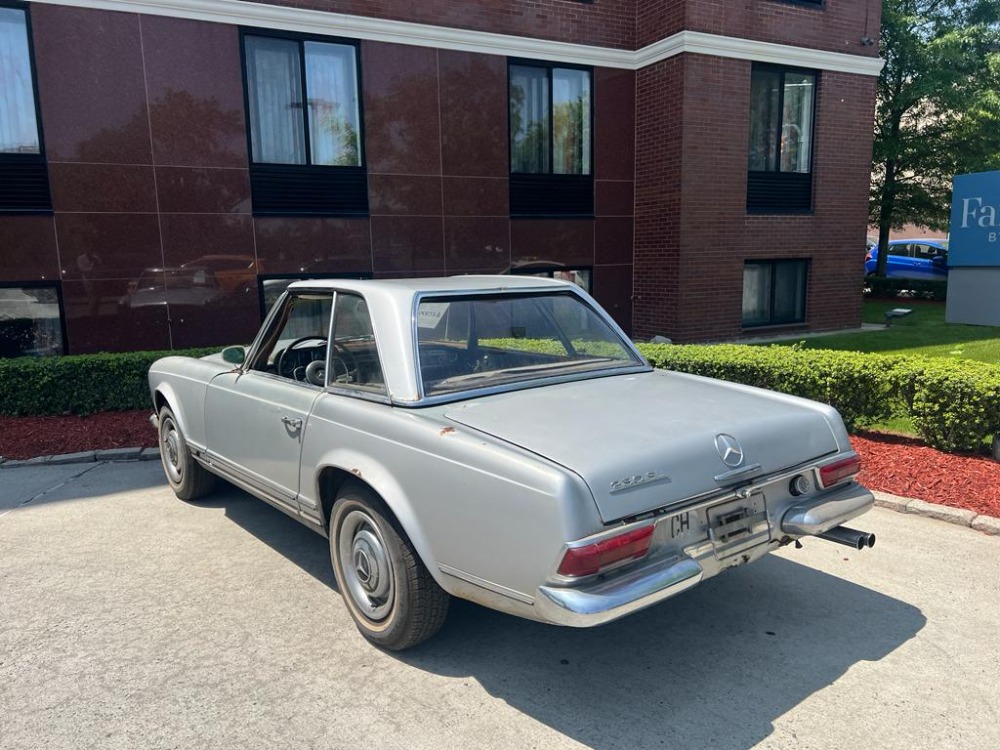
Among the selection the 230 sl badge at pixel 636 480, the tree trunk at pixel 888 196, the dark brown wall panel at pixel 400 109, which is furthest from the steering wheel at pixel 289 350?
the tree trunk at pixel 888 196

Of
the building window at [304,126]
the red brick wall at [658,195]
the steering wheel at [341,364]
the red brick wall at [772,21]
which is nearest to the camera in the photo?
the steering wheel at [341,364]

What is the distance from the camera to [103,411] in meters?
8.61

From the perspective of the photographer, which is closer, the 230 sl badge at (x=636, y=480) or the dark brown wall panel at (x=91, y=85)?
the 230 sl badge at (x=636, y=480)

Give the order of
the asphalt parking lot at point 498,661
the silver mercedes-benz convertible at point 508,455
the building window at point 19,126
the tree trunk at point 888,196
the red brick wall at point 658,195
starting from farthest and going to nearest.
A: the tree trunk at point 888,196 < the red brick wall at point 658,195 < the building window at point 19,126 < the asphalt parking lot at point 498,661 < the silver mercedes-benz convertible at point 508,455

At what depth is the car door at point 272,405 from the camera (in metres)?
4.20

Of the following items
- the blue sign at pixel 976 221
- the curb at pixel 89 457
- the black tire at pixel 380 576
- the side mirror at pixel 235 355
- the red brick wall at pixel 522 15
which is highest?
the red brick wall at pixel 522 15

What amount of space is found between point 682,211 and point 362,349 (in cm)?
993

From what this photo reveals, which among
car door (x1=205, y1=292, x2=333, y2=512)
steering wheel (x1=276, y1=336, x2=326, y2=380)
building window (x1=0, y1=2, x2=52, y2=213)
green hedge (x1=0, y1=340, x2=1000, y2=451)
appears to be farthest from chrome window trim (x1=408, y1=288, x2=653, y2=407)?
building window (x1=0, y1=2, x2=52, y2=213)

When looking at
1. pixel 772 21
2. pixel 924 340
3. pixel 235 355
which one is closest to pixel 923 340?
pixel 924 340

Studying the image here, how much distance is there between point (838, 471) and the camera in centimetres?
371

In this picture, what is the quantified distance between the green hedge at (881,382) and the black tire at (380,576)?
179 inches

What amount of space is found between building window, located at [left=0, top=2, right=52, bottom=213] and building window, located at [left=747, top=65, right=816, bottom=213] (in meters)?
11.1

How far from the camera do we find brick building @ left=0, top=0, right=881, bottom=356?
10102 millimetres

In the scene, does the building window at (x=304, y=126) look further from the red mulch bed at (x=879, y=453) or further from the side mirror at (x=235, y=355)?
the side mirror at (x=235, y=355)
